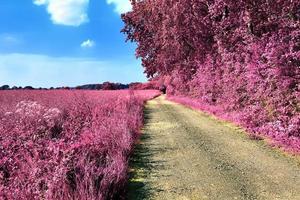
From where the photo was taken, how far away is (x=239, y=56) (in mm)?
20312

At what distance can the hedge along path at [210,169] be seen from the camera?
837 centimetres

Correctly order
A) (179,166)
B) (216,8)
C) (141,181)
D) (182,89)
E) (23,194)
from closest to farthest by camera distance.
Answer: (23,194) → (141,181) → (179,166) → (216,8) → (182,89)

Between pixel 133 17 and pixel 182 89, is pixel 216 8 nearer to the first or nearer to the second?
pixel 182 89

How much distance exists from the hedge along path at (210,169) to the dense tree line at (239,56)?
187 centimetres

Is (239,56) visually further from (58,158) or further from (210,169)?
(58,158)

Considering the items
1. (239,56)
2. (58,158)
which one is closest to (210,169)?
(58,158)

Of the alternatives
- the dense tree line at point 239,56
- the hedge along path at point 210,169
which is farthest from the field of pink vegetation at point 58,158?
the dense tree line at point 239,56

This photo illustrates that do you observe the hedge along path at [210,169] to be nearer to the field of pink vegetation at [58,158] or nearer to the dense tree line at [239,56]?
the field of pink vegetation at [58,158]

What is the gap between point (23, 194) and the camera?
6.71 metres

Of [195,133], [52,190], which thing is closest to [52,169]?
[52,190]

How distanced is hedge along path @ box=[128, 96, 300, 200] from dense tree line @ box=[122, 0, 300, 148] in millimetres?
1867

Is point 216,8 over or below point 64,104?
over

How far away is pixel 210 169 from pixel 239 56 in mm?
11186

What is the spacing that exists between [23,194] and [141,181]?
3014mm
